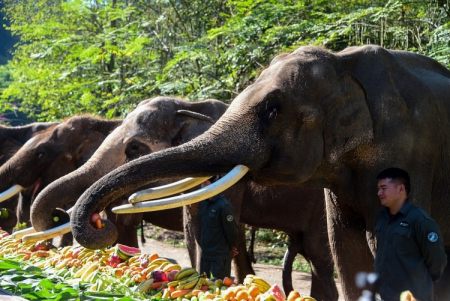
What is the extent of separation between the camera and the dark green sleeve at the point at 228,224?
290 inches

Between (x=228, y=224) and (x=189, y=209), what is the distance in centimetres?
107

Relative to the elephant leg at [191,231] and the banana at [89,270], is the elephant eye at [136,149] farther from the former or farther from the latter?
the banana at [89,270]

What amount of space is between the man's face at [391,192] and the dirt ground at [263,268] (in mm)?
6213

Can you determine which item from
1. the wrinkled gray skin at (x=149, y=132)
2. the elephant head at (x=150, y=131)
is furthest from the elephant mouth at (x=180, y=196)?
the elephant head at (x=150, y=131)

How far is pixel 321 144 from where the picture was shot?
512 cm

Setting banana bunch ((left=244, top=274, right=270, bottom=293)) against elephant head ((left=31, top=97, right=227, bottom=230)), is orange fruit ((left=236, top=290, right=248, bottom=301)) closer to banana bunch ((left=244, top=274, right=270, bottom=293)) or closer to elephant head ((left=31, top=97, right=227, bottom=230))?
banana bunch ((left=244, top=274, right=270, bottom=293))

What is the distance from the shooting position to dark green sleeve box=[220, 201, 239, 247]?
7355 mm

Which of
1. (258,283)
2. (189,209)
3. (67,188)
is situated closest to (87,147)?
(189,209)

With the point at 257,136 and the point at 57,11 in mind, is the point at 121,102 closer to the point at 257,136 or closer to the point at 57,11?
the point at 57,11

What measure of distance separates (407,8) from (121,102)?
7006 millimetres

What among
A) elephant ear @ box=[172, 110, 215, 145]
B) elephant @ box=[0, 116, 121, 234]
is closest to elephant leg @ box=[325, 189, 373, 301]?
elephant ear @ box=[172, 110, 215, 145]

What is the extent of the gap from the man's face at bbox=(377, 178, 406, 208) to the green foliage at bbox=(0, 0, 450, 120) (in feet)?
6.54

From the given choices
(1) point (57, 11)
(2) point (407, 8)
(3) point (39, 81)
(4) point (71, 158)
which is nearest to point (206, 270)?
(4) point (71, 158)

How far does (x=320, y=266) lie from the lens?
29.2ft
